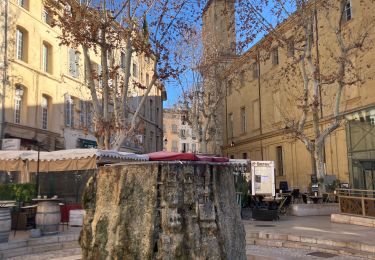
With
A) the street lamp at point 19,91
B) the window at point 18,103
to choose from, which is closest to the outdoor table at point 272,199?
the window at point 18,103

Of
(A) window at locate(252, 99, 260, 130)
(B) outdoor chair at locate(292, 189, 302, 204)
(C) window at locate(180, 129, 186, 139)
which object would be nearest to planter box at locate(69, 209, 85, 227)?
(B) outdoor chair at locate(292, 189, 302, 204)

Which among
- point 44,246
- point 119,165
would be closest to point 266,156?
point 44,246

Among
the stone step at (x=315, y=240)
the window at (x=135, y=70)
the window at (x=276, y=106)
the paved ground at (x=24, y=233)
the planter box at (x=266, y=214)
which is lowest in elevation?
the stone step at (x=315, y=240)

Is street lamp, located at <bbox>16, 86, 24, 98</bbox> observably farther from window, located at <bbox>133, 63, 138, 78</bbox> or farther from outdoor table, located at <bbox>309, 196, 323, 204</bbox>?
window, located at <bbox>133, 63, 138, 78</bbox>

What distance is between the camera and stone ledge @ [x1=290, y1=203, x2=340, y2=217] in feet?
55.2

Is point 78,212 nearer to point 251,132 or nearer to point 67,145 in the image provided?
point 67,145

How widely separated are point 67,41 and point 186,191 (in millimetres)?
12087

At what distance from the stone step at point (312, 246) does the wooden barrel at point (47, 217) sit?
5.00 meters

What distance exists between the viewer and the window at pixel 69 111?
26.3m

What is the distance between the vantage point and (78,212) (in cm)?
1317


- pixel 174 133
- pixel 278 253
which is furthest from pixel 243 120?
pixel 174 133

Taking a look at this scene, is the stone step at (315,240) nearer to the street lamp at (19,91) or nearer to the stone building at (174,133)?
the street lamp at (19,91)

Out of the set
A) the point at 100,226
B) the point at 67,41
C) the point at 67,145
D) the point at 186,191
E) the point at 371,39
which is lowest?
the point at 100,226

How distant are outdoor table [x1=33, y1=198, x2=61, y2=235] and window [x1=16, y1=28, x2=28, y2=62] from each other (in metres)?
13.5
